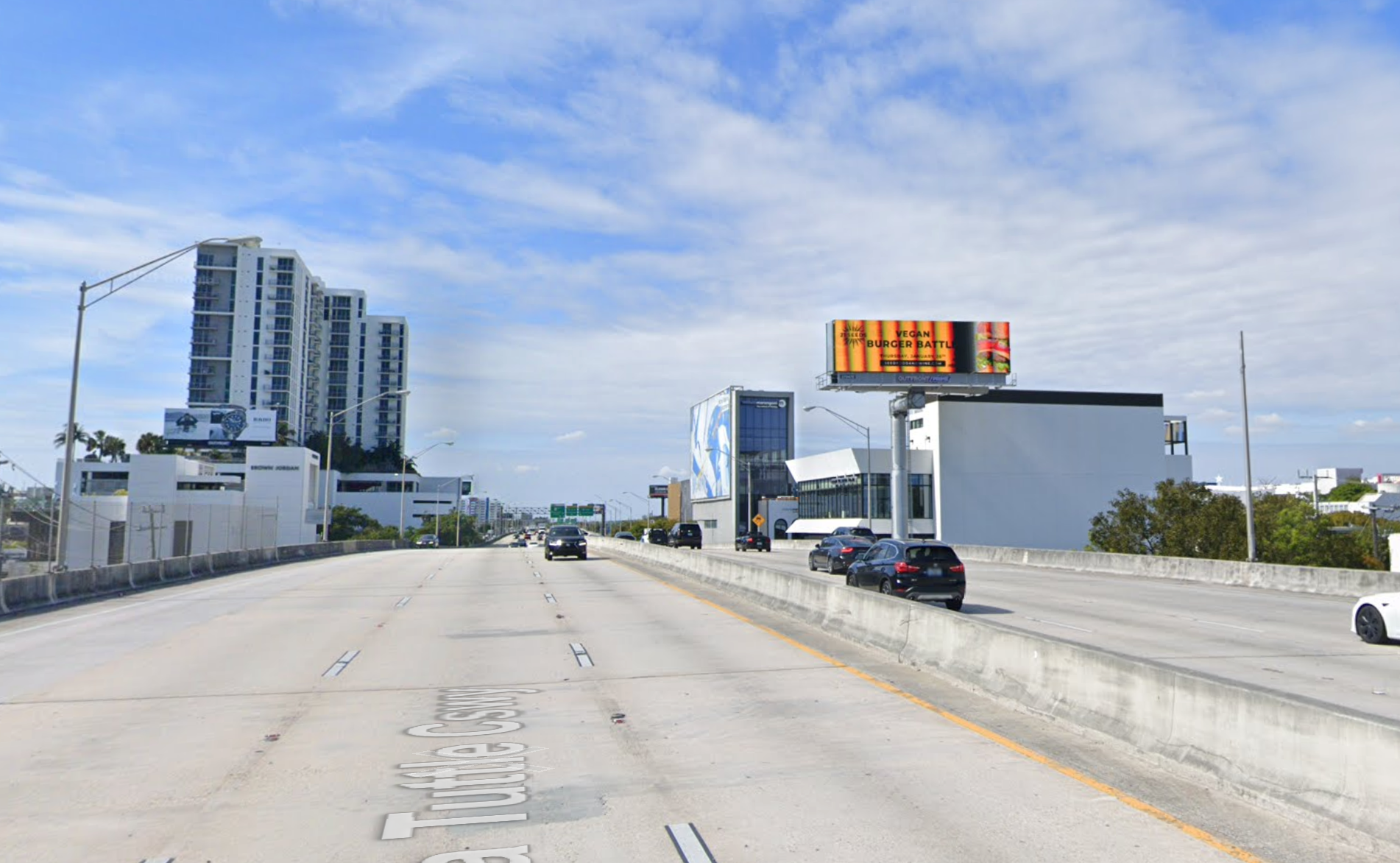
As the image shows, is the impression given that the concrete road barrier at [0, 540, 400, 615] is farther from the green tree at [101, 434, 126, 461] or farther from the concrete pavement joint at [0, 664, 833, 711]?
the green tree at [101, 434, 126, 461]

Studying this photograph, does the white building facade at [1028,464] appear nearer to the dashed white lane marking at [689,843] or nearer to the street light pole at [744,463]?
the street light pole at [744,463]

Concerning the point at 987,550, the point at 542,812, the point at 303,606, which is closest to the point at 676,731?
the point at 542,812

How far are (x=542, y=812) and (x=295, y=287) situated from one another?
531 ft

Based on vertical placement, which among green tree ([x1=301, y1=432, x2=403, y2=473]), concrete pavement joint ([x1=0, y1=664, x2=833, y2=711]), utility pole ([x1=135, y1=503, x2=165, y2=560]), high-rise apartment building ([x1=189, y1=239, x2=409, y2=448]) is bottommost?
concrete pavement joint ([x1=0, y1=664, x2=833, y2=711])

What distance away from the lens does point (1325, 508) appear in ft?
425

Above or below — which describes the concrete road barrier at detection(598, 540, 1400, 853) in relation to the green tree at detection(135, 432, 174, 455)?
below

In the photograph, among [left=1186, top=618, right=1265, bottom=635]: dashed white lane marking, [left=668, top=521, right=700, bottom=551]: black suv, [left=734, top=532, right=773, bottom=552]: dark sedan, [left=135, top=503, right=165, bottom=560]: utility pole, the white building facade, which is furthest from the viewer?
the white building facade

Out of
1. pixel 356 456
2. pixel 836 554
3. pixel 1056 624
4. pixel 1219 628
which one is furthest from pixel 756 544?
pixel 356 456

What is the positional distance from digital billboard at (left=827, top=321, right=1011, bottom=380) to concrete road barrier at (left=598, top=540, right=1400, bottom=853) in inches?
2485

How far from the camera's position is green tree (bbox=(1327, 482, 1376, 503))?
154413 mm

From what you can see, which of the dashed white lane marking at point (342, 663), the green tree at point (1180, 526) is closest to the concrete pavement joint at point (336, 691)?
the dashed white lane marking at point (342, 663)

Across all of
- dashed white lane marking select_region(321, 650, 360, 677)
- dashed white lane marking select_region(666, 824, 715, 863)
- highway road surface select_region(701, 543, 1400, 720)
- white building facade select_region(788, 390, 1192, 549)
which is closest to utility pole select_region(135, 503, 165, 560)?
dashed white lane marking select_region(321, 650, 360, 677)

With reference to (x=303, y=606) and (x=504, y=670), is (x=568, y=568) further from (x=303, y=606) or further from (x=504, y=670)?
(x=504, y=670)

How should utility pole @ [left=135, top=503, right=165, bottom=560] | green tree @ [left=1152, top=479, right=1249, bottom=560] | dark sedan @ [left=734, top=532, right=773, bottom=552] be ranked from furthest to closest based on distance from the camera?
dark sedan @ [left=734, top=532, right=773, bottom=552] → green tree @ [left=1152, top=479, right=1249, bottom=560] → utility pole @ [left=135, top=503, right=165, bottom=560]
